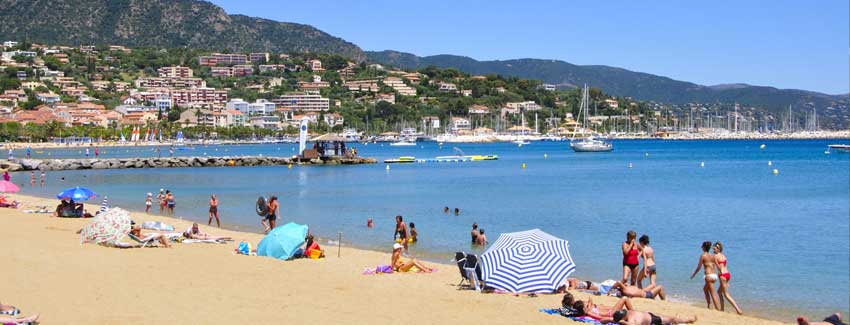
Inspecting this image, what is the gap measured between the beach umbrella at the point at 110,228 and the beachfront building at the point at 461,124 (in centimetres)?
16637

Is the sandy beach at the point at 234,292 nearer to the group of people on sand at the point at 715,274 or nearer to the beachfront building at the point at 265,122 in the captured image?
the group of people on sand at the point at 715,274

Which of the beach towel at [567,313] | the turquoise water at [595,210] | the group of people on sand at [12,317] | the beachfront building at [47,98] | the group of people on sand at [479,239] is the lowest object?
the turquoise water at [595,210]

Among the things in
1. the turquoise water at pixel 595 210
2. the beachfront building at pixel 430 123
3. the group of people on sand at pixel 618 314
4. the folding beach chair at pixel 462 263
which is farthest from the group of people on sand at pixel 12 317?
the beachfront building at pixel 430 123

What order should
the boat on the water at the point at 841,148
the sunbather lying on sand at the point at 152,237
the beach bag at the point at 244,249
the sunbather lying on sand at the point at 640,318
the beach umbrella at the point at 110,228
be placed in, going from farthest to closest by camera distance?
the boat on the water at the point at 841,148 → the sunbather lying on sand at the point at 152,237 → the beach umbrella at the point at 110,228 → the beach bag at the point at 244,249 → the sunbather lying on sand at the point at 640,318

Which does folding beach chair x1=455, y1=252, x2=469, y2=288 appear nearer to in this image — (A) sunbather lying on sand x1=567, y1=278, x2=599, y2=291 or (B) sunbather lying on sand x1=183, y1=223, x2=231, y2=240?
(A) sunbather lying on sand x1=567, y1=278, x2=599, y2=291

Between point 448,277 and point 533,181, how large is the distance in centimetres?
3490

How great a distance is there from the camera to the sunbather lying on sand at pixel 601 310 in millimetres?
11141

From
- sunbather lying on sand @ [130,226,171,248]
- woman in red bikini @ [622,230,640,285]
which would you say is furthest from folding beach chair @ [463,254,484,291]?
sunbather lying on sand @ [130,226,171,248]

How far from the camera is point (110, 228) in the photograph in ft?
56.3

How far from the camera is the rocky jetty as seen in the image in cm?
5450

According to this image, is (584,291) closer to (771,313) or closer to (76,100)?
(771,313)

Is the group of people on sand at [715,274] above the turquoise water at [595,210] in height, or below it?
above

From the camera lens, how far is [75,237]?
61.4ft

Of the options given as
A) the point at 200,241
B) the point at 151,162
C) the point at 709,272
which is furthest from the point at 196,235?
the point at 151,162
